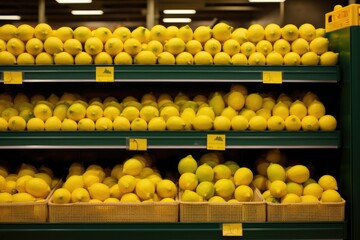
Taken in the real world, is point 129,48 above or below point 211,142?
above

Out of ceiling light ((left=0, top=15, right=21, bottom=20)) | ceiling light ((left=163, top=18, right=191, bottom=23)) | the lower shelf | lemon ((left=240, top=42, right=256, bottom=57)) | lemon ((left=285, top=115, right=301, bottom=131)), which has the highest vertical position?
ceiling light ((left=0, top=15, right=21, bottom=20))

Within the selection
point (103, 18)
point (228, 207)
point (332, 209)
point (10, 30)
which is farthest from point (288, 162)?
point (103, 18)

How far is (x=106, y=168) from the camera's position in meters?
3.07

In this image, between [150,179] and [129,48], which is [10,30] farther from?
[150,179]

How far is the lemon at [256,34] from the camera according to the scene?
276cm

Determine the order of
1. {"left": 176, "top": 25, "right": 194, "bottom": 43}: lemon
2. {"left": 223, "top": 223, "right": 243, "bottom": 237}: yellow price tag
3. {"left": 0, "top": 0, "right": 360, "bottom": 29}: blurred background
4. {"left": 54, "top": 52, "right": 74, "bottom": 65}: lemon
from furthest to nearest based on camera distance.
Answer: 1. {"left": 0, "top": 0, "right": 360, "bottom": 29}: blurred background
2. {"left": 176, "top": 25, "right": 194, "bottom": 43}: lemon
3. {"left": 54, "top": 52, "right": 74, "bottom": 65}: lemon
4. {"left": 223, "top": 223, "right": 243, "bottom": 237}: yellow price tag

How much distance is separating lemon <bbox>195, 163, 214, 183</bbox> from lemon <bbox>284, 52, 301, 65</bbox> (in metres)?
0.90

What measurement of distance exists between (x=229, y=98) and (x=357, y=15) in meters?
0.99

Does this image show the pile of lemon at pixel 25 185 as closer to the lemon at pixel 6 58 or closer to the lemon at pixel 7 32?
the lemon at pixel 6 58

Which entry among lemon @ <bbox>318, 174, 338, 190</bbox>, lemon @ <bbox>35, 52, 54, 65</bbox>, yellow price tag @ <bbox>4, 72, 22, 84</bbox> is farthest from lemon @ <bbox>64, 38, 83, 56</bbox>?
lemon @ <bbox>318, 174, 338, 190</bbox>

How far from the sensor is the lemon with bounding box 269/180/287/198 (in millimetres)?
2520

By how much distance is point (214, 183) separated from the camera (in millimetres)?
2695

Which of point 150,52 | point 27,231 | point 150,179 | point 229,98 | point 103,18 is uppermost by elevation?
point 103,18

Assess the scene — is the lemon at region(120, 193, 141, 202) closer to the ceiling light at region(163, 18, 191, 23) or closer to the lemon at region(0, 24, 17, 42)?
the lemon at region(0, 24, 17, 42)
